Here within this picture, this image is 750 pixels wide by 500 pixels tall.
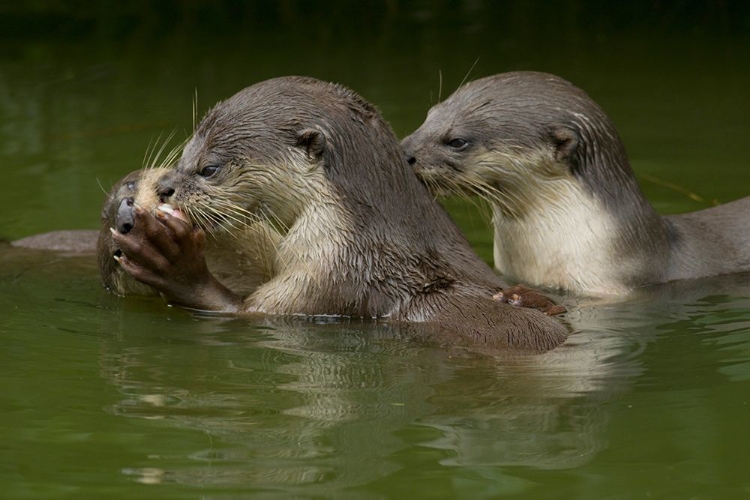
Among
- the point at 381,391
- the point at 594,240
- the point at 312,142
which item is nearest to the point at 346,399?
the point at 381,391

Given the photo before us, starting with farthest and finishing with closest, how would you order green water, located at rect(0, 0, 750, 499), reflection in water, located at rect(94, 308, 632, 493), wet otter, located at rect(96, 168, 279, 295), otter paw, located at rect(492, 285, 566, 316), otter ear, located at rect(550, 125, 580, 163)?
otter ear, located at rect(550, 125, 580, 163)
wet otter, located at rect(96, 168, 279, 295)
otter paw, located at rect(492, 285, 566, 316)
reflection in water, located at rect(94, 308, 632, 493)
green water, located at rect(0, 0, 750, 499)

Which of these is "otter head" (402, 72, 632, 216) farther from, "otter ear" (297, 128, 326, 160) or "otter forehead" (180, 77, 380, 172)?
"otter ear" (297, 128, 326, 160)

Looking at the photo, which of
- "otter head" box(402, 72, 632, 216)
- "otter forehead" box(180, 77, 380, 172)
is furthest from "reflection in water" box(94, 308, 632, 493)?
"otter head" box(402, 72, 632, 216)

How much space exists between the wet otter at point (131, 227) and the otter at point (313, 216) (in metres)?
0.12

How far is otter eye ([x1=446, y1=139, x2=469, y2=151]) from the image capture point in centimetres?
614

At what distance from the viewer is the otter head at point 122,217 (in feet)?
17.6

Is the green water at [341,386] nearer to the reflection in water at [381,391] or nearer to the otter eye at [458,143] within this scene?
the reflection in water at [381,391]

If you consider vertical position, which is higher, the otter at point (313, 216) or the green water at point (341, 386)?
the otter at point (313, 216)

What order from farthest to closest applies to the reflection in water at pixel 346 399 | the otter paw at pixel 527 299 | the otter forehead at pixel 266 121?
the otter forehead at pixel 266 121, the otter paw at pixel 527 299, the reflection in water at pixel 346 399

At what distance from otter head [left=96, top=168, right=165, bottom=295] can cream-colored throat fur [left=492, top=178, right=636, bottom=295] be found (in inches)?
69.9

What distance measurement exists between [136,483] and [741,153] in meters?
6.05

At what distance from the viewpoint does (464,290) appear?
524 cm

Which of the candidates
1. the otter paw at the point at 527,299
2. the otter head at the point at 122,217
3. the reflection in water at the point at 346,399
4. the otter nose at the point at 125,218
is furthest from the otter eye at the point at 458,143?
the otter nose at the point at 125,218

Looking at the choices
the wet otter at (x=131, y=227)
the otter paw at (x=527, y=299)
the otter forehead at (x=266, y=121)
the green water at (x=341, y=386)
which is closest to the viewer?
the green water at (x=341, y=386)
